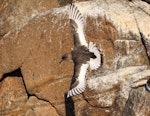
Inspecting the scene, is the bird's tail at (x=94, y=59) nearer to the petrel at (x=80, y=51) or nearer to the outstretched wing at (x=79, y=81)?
the petrel at (x=80, y=51)

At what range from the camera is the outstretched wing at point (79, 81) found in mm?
10945

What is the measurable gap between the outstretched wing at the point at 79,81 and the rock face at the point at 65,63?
149cm

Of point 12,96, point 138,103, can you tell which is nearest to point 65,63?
point 12,96

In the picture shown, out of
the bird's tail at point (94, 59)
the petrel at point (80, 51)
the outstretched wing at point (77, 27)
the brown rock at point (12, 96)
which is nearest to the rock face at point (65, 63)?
the brown rock at point (12, 96)

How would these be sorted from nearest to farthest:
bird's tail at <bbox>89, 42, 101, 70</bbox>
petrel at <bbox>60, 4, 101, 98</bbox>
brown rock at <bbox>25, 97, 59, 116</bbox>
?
petrel at <bbox>60, 4, 101, 98</bbox>, bird's tail at <bbox>89, 42, 101, 70</bbox>, brown rock at <bbox>25, 97, 59, 116</bbox>

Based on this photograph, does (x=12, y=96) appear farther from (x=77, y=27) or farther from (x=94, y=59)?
(x=77, y=27)

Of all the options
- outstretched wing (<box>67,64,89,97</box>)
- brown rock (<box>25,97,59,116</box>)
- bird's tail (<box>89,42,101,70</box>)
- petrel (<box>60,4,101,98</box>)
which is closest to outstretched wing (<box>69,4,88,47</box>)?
petrel (<box>60,4,101,98</box>)

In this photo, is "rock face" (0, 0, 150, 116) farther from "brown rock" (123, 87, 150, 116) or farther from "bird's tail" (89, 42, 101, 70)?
"bird's tail" (89, 42, 101, 70)

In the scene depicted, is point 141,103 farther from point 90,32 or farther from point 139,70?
point 90,32

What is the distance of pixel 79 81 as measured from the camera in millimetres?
11250

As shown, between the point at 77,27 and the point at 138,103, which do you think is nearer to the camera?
the point at 77,27

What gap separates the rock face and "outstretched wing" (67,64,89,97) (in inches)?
58.5

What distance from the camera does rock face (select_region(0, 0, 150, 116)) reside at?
12.7 metres

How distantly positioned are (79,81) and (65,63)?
94.5 inches
